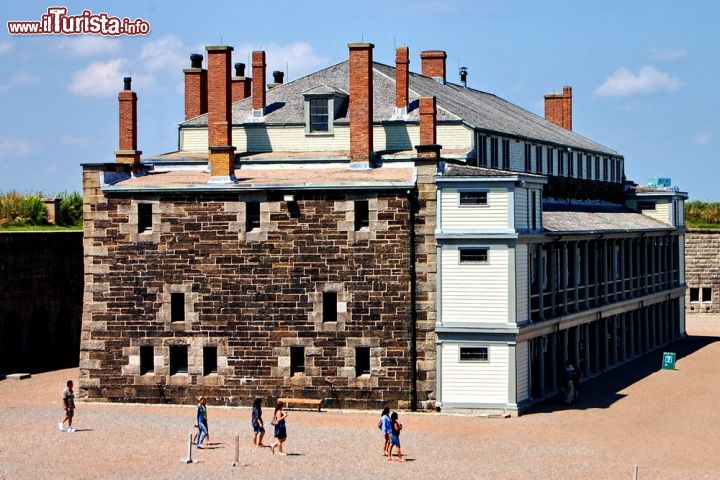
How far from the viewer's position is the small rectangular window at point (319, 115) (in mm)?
55531

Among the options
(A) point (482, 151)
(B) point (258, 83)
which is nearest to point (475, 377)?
(A) point (482, 151)

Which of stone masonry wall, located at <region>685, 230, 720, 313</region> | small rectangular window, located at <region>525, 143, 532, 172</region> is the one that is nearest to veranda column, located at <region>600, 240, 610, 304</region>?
small rectangular window, located at <region>525, 143, 532, 172</region>

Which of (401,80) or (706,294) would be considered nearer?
(401,80)

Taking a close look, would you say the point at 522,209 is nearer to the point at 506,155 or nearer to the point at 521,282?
the point at 521,282

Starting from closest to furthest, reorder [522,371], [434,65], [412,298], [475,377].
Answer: [475,377] < [412,298] < [522,371] < [434,65]

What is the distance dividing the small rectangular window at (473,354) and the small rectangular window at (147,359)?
10.8 metres

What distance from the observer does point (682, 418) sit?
44906mm

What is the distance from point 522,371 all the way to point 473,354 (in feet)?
6.16

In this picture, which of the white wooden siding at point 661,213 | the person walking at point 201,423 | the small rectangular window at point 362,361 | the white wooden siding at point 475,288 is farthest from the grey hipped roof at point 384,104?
the person walking at point 201,423

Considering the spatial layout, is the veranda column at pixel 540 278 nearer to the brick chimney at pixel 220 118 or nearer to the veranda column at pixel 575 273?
the veranda column at pixel 575 273

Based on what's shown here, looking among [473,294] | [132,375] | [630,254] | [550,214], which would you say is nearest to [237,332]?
[132,375]

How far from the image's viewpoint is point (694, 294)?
90.9 meters

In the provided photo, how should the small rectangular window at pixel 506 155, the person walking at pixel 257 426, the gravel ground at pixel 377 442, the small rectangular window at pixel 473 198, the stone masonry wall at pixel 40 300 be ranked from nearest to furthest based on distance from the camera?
the gravel ground at pixel 377 442 → the person walking at pixel 257 426 → the small rectangular window at pixel 473 198 → the stone masonry wall at pixel 40 300 → the small rectangular window at pixel 506 155

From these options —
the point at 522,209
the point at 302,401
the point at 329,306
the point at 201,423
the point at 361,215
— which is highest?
the point at 522,209
